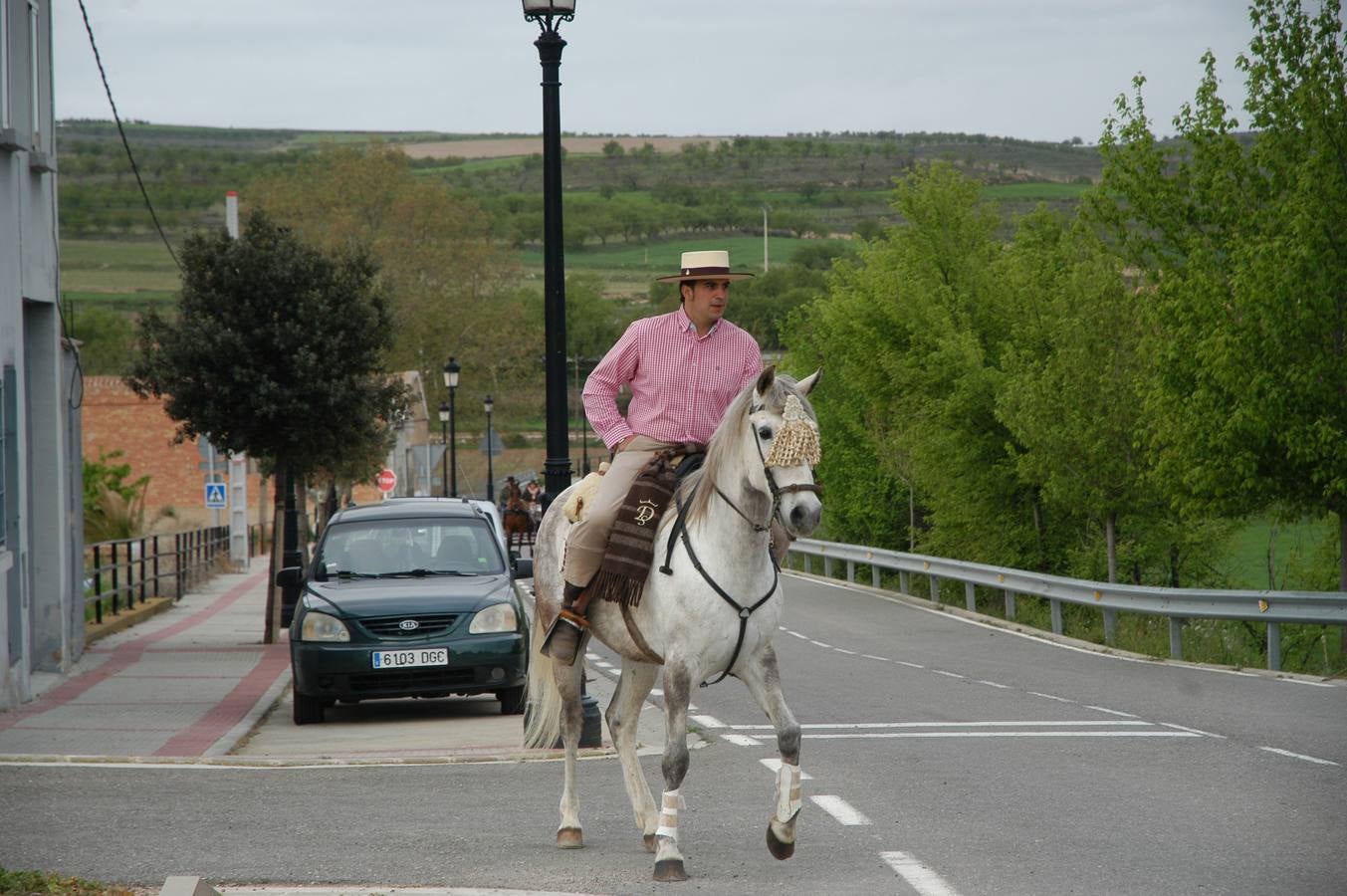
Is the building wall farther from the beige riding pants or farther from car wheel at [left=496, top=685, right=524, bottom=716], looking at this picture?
the beige riding pants

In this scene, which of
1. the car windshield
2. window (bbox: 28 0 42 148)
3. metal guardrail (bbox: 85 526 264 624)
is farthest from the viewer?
metal guardrail (bbox: 85 526 264 624)

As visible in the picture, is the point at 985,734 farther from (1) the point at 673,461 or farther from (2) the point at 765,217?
(2) the point at 765,217

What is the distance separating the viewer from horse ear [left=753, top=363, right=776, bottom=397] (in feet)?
24.0

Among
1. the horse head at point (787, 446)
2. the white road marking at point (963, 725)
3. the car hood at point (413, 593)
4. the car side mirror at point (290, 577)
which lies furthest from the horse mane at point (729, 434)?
the car side mirror at point (290, 577)

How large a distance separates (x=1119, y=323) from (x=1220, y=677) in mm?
13780

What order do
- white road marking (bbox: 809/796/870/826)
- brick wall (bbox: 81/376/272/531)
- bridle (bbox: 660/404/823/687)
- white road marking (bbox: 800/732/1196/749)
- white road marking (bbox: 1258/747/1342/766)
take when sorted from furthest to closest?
brick wall (bbox: 81/376/272/531)
white road marking (bbox: 800/732/1196/749)
white road marking (bbox: 1258/747/1342/766)
white road marking (bbox: 809/796/870/826)
bridle (bbox: 660/404/823/687)

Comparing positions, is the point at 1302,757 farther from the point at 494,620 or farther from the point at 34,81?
the point at 34,81

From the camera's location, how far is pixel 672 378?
328 inches

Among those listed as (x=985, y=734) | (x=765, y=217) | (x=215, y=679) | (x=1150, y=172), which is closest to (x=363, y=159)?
(x=765, y=217)

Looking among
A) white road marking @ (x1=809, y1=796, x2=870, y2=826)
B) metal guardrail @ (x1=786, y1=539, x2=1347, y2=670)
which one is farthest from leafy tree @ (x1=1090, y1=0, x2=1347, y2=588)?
white road marking @ (x1=809, y1=796, x2=870, y2=826)

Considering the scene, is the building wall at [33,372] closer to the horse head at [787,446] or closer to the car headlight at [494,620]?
the car headlight at [494,620]

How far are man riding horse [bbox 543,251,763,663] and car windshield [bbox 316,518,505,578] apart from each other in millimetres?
7811

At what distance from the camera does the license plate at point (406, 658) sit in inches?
571

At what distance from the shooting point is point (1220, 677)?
17.5 metres
